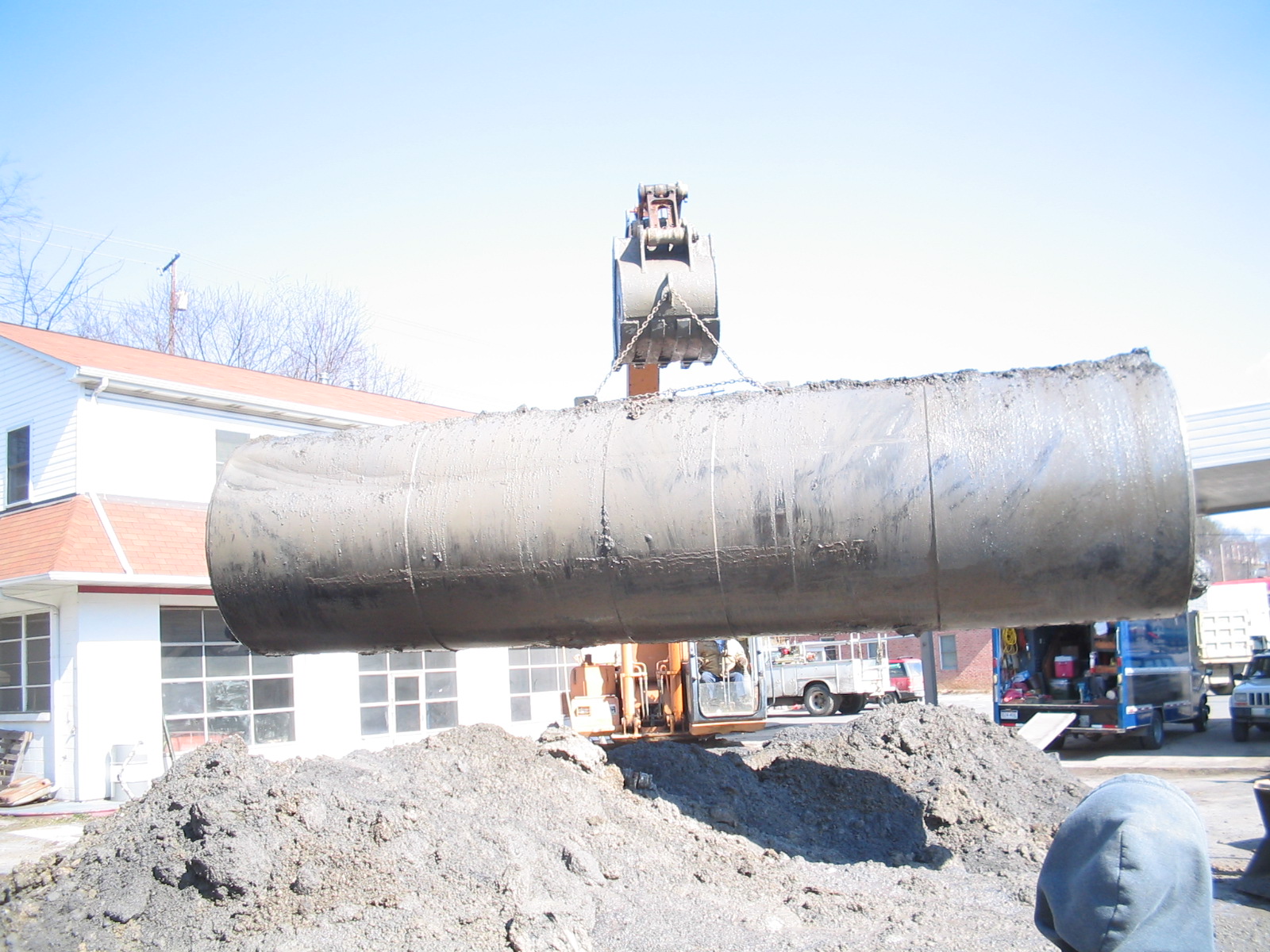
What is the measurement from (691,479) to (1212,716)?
2330 cm

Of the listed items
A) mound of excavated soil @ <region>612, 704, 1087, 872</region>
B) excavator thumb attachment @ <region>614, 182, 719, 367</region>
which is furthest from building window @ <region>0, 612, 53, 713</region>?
excavator thumb attachment @ <region>614, 182, 719, 367</region>

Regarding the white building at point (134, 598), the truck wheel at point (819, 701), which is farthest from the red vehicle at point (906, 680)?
the white building at point (134, 598)

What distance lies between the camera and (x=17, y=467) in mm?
14539

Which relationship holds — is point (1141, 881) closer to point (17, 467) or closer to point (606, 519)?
point (606, 519)

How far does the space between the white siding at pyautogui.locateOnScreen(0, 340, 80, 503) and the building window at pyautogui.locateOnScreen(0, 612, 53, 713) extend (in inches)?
67.8

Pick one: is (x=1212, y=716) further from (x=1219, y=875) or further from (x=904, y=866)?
(x=904, y=866)

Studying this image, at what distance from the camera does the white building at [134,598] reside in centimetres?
1259

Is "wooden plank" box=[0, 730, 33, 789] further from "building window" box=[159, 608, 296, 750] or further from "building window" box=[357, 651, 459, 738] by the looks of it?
"building window" box=[357, 651, 459, 738]

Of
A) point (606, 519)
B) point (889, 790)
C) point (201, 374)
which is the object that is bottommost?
point (889, 790)

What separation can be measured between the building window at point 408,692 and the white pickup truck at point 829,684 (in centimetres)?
937

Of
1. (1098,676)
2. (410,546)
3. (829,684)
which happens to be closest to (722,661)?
(1098,676)

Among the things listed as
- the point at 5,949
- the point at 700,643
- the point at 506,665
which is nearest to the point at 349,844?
the point at 5,949

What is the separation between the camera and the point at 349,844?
→ 5984 millimetres

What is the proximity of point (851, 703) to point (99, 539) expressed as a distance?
54.6ft
